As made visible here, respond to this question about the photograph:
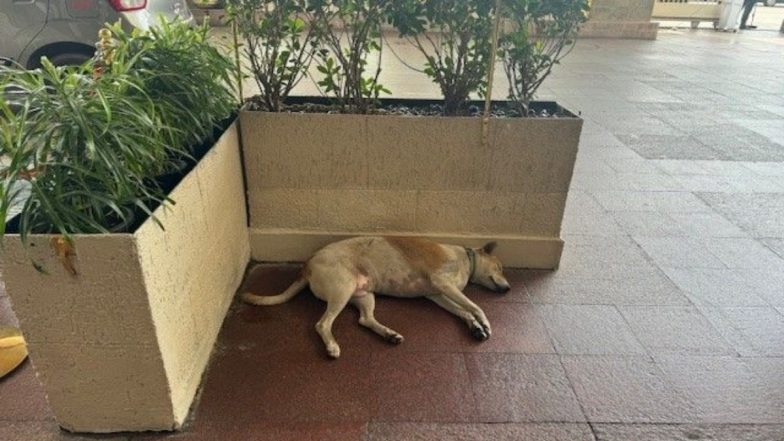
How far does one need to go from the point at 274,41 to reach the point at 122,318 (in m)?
2.08

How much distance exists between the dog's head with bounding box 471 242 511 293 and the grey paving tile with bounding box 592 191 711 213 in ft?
5.75

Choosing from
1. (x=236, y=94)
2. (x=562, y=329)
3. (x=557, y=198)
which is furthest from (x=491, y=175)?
(x=236, y=94)

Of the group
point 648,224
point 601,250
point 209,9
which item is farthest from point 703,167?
point 209,9

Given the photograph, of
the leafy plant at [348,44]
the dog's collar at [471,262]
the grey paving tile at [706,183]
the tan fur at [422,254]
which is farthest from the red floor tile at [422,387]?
the grey paving tile at [706,183]

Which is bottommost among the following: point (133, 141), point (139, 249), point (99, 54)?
point (139, 249)

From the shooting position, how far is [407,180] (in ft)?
11.3

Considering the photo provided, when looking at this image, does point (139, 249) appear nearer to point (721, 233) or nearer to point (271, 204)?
point (271, 204)

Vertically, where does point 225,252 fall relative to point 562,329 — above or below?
above

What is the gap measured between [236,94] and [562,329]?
245 centimetres

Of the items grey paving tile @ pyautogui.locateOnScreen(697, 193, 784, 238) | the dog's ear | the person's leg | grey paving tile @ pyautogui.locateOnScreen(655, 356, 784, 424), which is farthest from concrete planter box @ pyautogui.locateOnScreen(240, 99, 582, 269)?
the person's leg

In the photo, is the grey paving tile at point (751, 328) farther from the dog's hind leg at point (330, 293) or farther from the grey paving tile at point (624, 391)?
the dog's hind leg at point (330, 293)

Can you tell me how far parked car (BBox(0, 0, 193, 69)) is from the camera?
538 centimetres

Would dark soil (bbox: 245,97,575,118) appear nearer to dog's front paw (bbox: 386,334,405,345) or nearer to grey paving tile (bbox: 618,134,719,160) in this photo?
dog's front paw (bbox: 386,334,405,345)

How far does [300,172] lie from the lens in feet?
11.2
